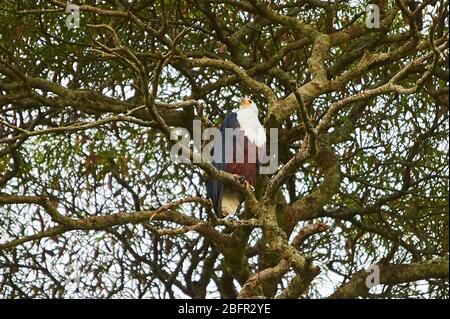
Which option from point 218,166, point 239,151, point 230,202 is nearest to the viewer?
point 230,202

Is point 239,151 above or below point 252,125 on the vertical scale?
below

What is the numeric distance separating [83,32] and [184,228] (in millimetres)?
3582

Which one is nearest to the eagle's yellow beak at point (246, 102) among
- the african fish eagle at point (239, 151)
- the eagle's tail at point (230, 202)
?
the african fish eagle at point (239, 151)

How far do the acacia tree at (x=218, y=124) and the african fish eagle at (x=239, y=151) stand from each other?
6.8 inches

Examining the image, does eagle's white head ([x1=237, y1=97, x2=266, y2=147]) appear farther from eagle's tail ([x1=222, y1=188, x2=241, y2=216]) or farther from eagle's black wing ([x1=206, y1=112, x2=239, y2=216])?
eagle's tail ([x1=222, y1=188, x2=241, y2=216])

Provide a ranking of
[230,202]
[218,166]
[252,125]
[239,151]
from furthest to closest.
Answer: [218,166] < [239,151] < [252,125] < [230,202]

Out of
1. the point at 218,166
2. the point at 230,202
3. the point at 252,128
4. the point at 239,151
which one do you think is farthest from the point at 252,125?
the point at 230,202

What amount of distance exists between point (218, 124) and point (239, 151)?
101 centimetres

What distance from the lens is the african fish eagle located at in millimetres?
8539

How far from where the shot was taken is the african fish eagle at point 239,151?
336 inches

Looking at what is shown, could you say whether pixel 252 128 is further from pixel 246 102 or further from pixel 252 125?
pixel 246 102

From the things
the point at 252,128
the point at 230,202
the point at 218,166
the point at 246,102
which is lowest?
the point at 230,202

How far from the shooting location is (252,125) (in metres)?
8.68

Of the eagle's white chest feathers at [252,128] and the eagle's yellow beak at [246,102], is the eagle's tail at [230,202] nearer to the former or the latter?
the eagle's white chest feathers at [252,128]
